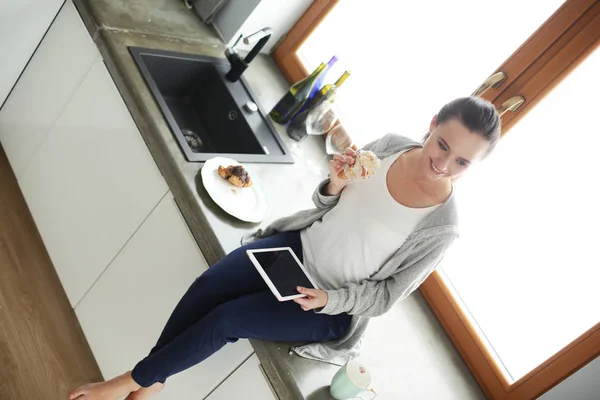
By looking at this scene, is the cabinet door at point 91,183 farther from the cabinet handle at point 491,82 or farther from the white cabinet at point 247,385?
the cabinet handle at point 491,82

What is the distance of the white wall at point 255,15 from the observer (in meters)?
1.75

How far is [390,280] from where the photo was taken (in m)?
1.13

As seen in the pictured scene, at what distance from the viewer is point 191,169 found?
51.8 inches

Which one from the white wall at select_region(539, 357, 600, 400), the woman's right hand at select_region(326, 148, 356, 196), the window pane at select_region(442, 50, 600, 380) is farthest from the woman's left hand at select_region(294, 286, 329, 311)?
the white wall at select_region(539, 357, 600, 400)

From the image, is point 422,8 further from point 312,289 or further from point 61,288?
point 61,288

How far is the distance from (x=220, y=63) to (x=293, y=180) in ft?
1.83

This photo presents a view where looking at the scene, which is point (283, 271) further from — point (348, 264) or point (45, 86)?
point (45, 86)

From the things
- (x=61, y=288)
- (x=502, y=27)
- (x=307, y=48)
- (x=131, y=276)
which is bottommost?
(x=61, y=288)

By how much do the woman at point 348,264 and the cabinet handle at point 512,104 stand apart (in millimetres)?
386

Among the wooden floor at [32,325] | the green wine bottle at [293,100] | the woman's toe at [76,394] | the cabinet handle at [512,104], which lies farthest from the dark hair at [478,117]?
the wooden floor at [32,325]

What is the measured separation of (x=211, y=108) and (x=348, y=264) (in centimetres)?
95

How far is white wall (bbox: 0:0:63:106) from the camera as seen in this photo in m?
1.50

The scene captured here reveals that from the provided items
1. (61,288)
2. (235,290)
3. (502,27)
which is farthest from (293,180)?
(61,288)

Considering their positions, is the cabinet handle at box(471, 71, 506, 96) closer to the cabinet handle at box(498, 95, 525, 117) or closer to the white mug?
the cabinet handle at box(498, 95, 525, 117)
